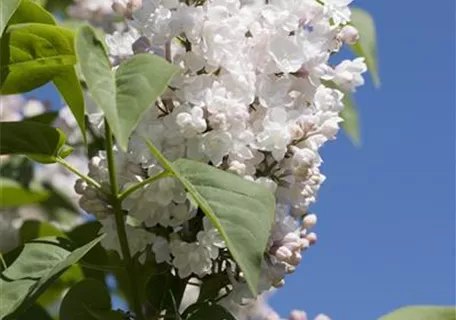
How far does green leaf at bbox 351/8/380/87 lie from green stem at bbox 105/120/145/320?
29.1 inches

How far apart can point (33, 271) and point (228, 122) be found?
0.83ft

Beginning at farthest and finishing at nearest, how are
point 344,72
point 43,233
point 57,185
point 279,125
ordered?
point 57,185 < point 43,233 < point 344,72 < point 279,125

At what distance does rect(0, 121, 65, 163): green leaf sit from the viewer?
1094 mm

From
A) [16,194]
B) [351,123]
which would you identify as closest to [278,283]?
[351,123]

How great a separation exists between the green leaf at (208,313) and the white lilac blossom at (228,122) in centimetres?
4

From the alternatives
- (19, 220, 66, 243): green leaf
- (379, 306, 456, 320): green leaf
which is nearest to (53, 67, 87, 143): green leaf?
(379, 306, 456, 320): green leaf

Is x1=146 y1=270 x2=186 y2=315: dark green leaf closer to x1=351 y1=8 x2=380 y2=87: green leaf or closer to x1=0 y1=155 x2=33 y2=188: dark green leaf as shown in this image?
x1=351 y1=8 x2=380 y2=87: green leaf

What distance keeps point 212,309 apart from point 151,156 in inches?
6.9

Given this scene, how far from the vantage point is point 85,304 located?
1.16 metres

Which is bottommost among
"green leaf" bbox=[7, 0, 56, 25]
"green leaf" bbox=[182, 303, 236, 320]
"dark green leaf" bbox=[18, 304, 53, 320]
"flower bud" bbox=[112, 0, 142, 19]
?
"dark green leaf" bbox=[18, 304, 53, 320]

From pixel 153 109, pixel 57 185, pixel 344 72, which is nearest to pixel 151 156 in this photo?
pixel 153 109

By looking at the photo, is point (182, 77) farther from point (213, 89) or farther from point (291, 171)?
point (291, 171)

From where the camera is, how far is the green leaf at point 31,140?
1094 millimetres

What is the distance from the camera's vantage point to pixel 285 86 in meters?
1.12
